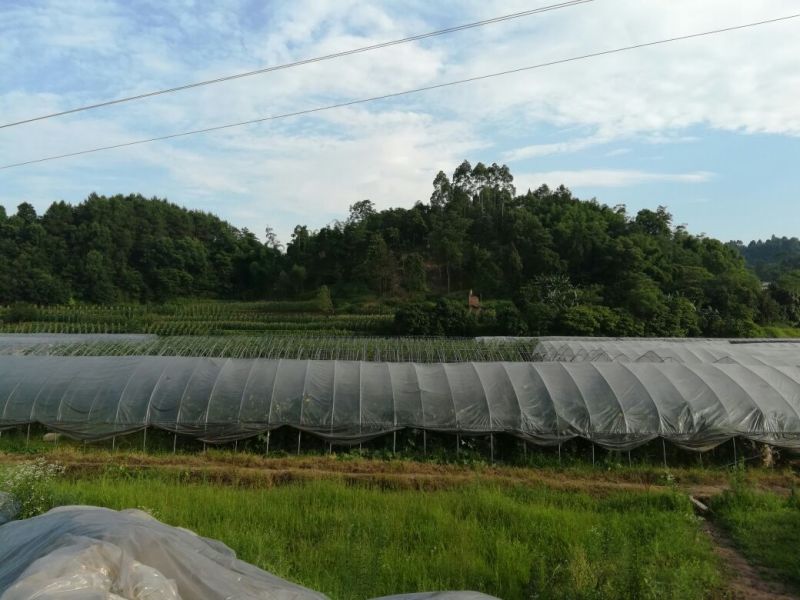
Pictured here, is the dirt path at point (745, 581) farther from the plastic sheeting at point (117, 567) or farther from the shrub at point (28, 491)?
the shrub at point (28, 491)

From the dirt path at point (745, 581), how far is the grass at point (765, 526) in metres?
0.15

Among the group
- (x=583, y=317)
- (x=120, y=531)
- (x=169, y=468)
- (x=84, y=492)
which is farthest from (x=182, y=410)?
(x=583, y=317)

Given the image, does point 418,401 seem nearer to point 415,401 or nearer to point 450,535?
point 415,401

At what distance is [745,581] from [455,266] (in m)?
49.8

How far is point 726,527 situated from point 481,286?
4404 centimetres

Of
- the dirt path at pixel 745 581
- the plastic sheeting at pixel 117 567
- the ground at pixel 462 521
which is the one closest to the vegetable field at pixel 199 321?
the ground at pixel 462 521

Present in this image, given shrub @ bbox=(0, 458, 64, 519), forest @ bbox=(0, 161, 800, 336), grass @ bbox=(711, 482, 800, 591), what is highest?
forest @ bbox=(0, 161, 800, 336)

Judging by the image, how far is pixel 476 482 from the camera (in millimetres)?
12383

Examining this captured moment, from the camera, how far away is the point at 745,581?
834cm

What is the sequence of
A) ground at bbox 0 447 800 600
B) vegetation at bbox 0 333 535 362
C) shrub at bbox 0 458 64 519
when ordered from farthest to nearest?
1. vegetation at bbox 0 333 535 362
2. shrub at bbox 0 458 64 519
3. ground at bbox 0 447 800 600

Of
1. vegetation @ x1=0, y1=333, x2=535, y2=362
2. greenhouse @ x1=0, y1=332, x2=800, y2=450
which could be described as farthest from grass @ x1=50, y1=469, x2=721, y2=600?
vegetation @ x1=0, y1=333, x2=535, y2=362

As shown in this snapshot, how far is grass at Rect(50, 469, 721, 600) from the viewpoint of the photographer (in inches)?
271

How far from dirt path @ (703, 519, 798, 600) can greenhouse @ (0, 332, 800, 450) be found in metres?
5.35

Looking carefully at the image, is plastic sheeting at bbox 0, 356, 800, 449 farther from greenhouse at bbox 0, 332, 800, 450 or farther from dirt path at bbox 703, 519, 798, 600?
dirt path at bbox 703, 519, 798, 600
